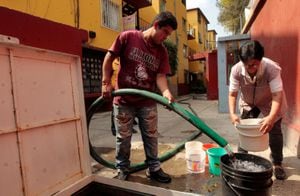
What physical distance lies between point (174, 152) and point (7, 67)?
7.60 ft

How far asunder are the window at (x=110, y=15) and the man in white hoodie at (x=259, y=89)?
314 inches

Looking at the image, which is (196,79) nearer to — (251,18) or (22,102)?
(251,18)

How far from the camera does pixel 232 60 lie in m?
8.19

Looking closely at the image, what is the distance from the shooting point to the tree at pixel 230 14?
60.6 ft

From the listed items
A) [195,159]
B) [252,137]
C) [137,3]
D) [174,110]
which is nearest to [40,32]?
[174,110]

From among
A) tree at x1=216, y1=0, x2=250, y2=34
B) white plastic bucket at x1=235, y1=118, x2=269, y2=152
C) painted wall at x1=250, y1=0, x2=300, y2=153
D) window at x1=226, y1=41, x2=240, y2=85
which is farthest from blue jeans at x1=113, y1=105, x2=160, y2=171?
tree at x1=216, y1=0, x2=250, y2=34

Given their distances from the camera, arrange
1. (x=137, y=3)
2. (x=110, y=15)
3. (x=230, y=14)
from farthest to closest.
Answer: (x=230, y=14) < (x=137, y=3) < (x=110, y=15)

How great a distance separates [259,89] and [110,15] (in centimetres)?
881

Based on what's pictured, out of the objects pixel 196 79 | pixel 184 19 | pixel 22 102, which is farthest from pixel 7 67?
pixel 196 79

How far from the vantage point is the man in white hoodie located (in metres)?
2.27

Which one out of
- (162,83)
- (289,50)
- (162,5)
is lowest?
(162,83)

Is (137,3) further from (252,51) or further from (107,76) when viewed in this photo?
(252,51)

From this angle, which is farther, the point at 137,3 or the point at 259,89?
the point at 137,3

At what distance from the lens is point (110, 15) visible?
10.4m
